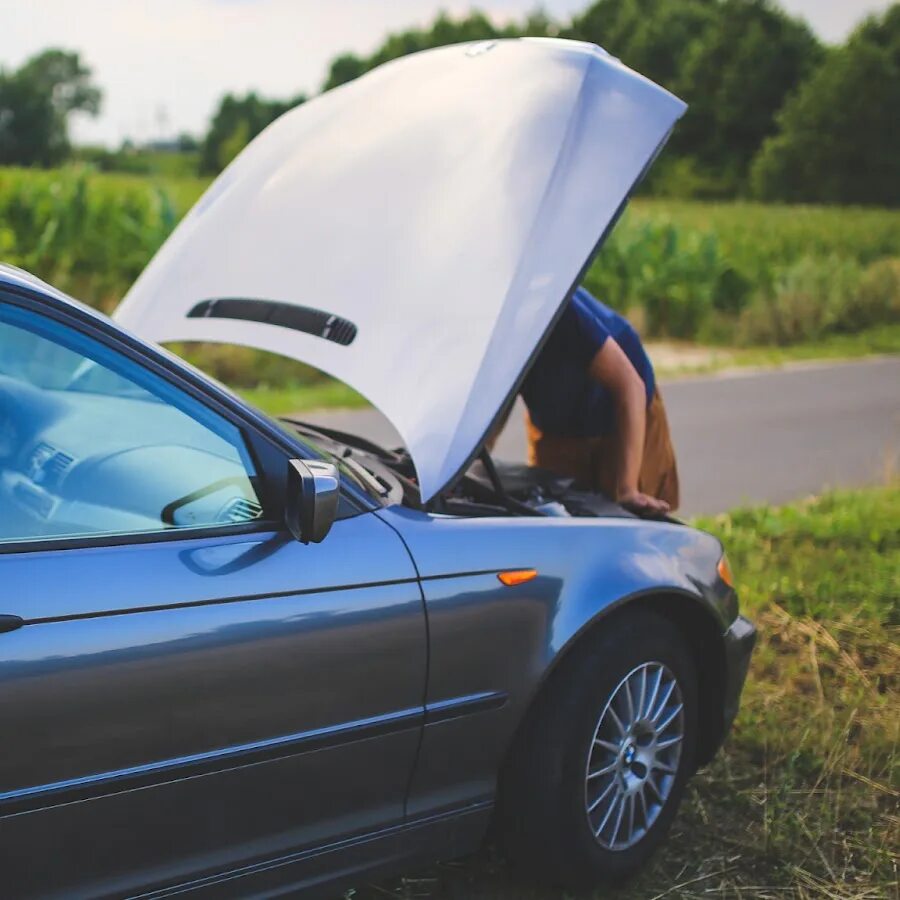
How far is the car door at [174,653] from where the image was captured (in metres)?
2.16

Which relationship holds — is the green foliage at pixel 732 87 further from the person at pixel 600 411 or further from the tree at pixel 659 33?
the person at pixel 600 411

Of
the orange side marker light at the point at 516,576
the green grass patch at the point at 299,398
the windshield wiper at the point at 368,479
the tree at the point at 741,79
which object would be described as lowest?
the green grass patch at the point at 299,398

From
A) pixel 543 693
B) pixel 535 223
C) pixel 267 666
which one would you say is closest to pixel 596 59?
pixel 535 223

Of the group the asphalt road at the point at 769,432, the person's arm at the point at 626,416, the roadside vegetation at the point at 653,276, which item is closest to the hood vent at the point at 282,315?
the person's arm at the point at 626,416

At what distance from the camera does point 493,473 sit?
331cm

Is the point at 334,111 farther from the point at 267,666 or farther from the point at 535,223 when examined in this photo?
the point at 267,666

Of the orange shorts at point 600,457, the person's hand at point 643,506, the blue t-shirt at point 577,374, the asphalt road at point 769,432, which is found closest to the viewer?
the person's hand at point 643,506

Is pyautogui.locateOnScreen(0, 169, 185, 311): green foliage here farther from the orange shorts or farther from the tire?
the tire

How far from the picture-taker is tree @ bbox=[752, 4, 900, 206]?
208 ft

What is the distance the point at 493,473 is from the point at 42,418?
1172 mm

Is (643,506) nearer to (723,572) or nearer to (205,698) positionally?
(723,572)

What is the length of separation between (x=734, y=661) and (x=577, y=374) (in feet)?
3.74

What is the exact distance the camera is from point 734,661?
11.3ft

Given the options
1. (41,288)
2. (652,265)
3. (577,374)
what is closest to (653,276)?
(652,265)
